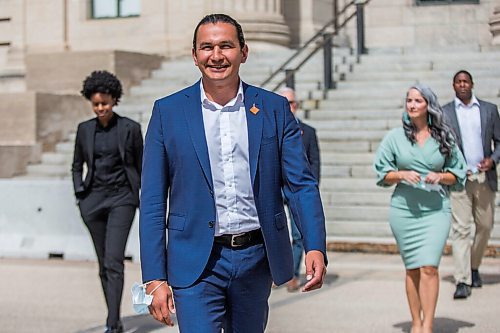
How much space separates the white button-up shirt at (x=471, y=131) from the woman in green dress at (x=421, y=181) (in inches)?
93.9

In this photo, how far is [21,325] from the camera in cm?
909

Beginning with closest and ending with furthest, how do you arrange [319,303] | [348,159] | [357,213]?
[319,303], [357,213], [348,159]

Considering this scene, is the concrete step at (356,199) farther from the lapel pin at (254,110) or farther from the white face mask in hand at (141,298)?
the white face mask in hand at (141,298)

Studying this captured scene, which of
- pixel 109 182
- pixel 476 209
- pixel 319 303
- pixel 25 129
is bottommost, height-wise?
pixel 319 303

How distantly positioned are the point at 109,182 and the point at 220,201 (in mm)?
3925

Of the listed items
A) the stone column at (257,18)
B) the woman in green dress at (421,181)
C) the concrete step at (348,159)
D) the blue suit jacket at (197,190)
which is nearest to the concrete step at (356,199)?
the concrete step at (348,159)

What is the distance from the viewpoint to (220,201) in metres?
4.84

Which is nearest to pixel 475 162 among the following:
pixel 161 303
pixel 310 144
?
pixel 310 144

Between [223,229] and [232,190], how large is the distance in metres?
0.18

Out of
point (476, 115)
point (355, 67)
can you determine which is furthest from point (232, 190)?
point (355, 67)

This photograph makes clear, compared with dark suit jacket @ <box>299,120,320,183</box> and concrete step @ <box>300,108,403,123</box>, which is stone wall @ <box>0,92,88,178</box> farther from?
dark suit jacket @ <box>299,120,320,183</box>

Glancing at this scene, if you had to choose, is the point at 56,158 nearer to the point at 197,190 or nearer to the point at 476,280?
the point at 476,280

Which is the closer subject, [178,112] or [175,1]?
[178,112]

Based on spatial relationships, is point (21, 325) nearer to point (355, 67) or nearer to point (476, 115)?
point (476, 115)
